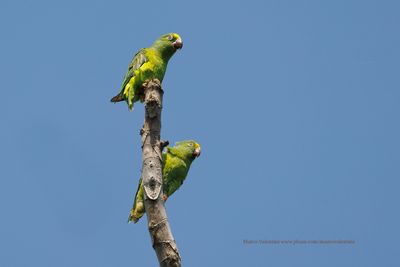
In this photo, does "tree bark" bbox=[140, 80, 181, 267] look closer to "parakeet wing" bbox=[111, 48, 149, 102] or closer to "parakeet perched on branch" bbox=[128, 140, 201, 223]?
"parakeet perched on branch" bbox=[128, 140, 201, 223]

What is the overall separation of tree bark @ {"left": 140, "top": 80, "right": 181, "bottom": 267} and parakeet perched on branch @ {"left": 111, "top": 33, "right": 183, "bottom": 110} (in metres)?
3.02

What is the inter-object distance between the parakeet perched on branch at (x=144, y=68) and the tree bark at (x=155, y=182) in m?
3.02

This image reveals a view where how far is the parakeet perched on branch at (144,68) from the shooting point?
34.7 feet

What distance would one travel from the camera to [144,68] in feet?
34.8

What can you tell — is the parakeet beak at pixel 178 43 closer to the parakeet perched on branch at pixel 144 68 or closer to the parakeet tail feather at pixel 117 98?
the parakeet perched on branch at pixel 144 68

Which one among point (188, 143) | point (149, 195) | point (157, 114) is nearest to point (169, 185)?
point (188, 143)

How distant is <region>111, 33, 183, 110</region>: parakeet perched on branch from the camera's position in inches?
416

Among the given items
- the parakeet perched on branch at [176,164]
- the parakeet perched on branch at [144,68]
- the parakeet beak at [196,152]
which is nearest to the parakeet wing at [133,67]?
the parakeet perched on branch at [144,68]

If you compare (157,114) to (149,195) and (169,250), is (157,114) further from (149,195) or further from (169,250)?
(169,250)

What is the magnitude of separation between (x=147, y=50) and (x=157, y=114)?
4.28m

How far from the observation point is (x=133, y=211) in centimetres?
959

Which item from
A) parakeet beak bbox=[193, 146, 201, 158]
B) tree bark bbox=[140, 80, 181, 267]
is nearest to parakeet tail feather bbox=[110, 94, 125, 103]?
parakeet beak bbox=[193, 146, 201, 158]

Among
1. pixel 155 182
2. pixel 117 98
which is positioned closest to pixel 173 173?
pixel 117 98

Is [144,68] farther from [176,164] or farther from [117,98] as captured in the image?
[176,164]
